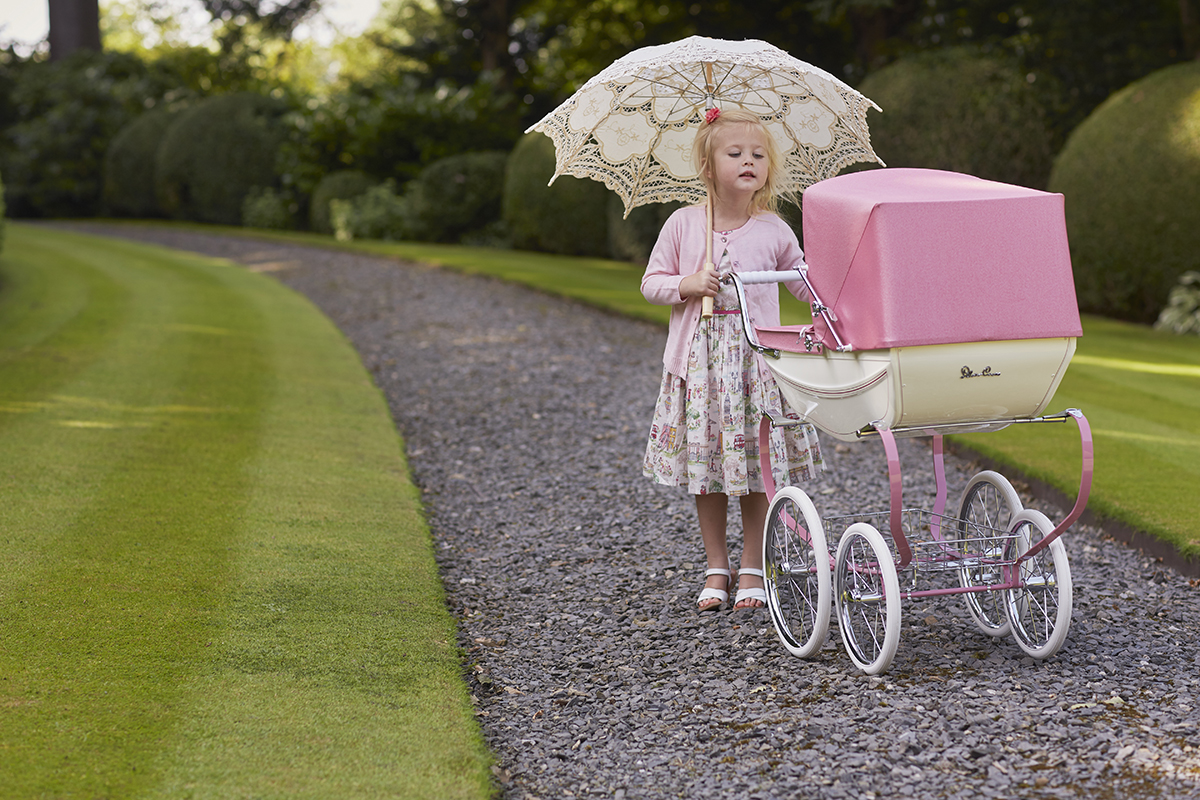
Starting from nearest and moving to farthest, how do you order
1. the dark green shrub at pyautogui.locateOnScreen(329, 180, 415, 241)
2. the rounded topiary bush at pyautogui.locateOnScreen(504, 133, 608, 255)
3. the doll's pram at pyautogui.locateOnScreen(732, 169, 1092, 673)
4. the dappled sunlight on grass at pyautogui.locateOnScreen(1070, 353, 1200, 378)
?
the doll's pram at pyautogui.locateOnScreen(732, 169, 1092, 673) → the dappled sunlight on grass at pyautogui.locateOnScreen(1070, 353, 1200, 378) → the rounded topiary bush at pyautogui.locateOnScreen(504, 133, 608, 255) → the dark green shrub at pyautogui.locateOnScreen(329, 180, 415, 241)

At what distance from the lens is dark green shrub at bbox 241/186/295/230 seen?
21.3 metres

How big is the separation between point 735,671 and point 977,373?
1198mm

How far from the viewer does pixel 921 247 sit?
2.79 metres

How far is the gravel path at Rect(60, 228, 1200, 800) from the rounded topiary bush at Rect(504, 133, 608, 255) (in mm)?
10372

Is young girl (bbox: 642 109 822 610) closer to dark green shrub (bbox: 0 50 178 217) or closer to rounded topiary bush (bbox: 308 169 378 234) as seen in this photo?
rounded topiary bush (bbox: 308 169 378 234)

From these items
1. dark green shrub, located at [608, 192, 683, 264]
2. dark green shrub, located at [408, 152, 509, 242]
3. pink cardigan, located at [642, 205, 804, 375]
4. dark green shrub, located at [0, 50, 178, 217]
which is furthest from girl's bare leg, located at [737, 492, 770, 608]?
dark green shrub, located at [0, 50, 178, 217]

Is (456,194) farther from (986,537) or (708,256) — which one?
(986,537)

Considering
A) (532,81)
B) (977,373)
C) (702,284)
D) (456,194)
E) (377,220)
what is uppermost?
(532,81)

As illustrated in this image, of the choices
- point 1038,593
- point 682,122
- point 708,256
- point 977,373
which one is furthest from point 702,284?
point 1038,593

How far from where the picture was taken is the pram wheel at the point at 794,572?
10.6ft

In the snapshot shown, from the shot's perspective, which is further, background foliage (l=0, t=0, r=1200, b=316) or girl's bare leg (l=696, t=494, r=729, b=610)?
background foliage (l=0, t=0, r=1200, b=316)

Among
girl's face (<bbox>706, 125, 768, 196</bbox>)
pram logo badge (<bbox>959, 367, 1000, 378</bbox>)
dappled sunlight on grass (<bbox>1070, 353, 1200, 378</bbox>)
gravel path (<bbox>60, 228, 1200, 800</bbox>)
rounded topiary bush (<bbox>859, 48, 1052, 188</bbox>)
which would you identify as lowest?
gravel path (<bbox>60, 228, 1200, 800</bbox>)

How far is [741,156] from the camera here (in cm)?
348

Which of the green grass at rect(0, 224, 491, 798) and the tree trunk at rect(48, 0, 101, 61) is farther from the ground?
the tree trunk at rect(48, 0, 101, 61)
